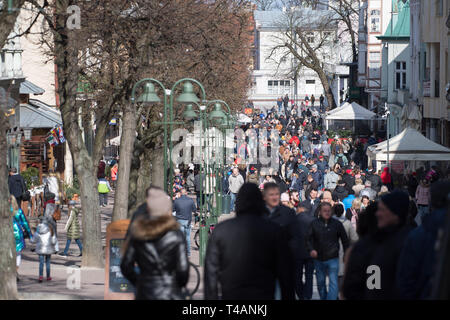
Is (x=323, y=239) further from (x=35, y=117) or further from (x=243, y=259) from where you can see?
(x=35, y=117)

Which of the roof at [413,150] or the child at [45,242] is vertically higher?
the roof at [413,150]

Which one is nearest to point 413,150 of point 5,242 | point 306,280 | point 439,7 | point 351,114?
point 439,7

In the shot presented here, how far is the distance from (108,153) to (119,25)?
31921mm

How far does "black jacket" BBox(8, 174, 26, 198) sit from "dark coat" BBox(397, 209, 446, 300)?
17.5 metres

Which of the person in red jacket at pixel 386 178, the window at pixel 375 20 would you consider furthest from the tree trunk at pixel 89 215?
the window at pixel 375 20

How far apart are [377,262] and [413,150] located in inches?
718

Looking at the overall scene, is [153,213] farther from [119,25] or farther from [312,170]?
[312,170]

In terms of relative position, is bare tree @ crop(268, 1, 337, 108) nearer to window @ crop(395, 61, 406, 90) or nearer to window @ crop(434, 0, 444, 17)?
window @ crop(395, 61, 406, 90)

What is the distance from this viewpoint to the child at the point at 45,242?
16.2 metres

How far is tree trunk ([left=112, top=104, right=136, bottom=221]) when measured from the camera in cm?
2098

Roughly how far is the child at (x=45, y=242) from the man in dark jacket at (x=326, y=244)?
18.9 feet

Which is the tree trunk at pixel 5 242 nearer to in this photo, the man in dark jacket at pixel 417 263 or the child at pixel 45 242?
the child at pixel 45 242

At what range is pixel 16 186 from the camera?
918 inches

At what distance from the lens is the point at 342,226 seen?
1222cm
